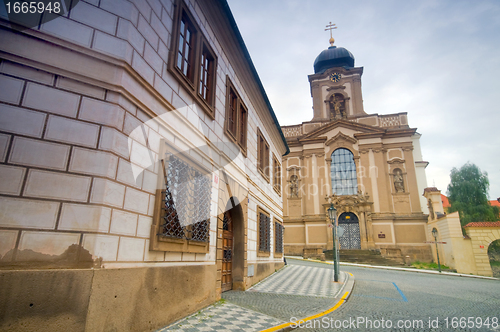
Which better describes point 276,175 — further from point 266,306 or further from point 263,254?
point 266,306

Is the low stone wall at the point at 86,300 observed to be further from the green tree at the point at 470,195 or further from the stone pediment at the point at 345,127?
the green tree at the point at 470,195

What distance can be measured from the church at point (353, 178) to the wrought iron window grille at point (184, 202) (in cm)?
2384

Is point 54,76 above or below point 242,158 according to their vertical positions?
below

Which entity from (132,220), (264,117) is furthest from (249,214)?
(132,220)

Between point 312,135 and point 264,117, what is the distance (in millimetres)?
22850

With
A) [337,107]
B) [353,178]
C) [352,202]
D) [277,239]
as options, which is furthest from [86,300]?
[337,107]

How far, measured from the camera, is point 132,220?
191 inches

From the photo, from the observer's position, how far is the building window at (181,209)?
5531mm

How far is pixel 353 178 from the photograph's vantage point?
111 ft

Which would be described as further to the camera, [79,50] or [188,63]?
[188,63]

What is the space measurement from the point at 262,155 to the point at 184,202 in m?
8.64

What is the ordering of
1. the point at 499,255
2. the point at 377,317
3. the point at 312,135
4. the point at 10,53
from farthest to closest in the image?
1. the point at 312,135
2. the point at 499,255
3. the point at 377,317
4. the point at 10,53

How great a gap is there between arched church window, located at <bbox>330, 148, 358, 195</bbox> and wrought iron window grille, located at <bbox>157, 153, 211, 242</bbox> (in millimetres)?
28724

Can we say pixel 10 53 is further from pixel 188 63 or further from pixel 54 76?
pixel 188 63
